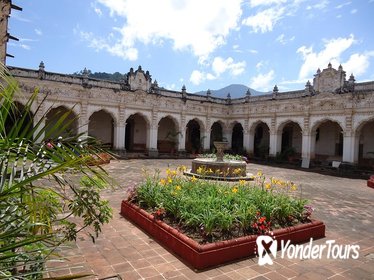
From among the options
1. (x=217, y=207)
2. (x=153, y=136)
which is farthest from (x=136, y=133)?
(x=217, y=207)

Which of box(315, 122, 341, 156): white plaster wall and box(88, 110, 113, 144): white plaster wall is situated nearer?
box(315, 122, 341, 156): white plaster wall

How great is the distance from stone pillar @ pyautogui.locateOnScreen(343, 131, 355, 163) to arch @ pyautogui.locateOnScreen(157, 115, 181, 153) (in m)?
12.7

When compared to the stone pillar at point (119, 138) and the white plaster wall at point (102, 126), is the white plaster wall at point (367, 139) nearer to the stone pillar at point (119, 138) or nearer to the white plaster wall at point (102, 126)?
the stone pillar at point (119, 138)

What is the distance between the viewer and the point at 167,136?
26.0 m

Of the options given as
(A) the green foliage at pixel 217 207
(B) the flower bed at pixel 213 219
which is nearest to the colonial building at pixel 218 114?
(A) the green foliage at pixel 217 207

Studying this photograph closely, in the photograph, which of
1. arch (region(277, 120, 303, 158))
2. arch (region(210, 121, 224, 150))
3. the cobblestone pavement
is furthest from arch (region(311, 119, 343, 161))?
the cobblestone pavement

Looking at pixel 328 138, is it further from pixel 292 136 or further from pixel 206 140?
pixel 206 140

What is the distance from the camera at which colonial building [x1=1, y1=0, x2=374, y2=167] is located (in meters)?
19.0

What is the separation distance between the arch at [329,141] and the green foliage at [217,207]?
60.5 feet

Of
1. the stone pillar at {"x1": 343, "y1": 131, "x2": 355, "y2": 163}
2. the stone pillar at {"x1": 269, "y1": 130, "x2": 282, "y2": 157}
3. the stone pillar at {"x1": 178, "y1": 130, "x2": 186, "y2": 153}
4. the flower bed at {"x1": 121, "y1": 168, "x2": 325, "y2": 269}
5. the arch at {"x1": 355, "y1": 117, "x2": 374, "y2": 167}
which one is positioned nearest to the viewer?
the flower bed at {"x1": 121, "y1": 168, "x2": 325, "y2": 269}

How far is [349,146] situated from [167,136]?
1408cm

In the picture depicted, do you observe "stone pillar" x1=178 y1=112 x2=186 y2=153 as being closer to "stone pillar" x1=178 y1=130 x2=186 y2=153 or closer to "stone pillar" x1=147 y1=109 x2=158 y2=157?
"stone pillar" x1=178 y1=130 x2=186 y2=153

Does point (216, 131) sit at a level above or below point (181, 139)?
above

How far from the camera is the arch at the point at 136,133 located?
25.8m
